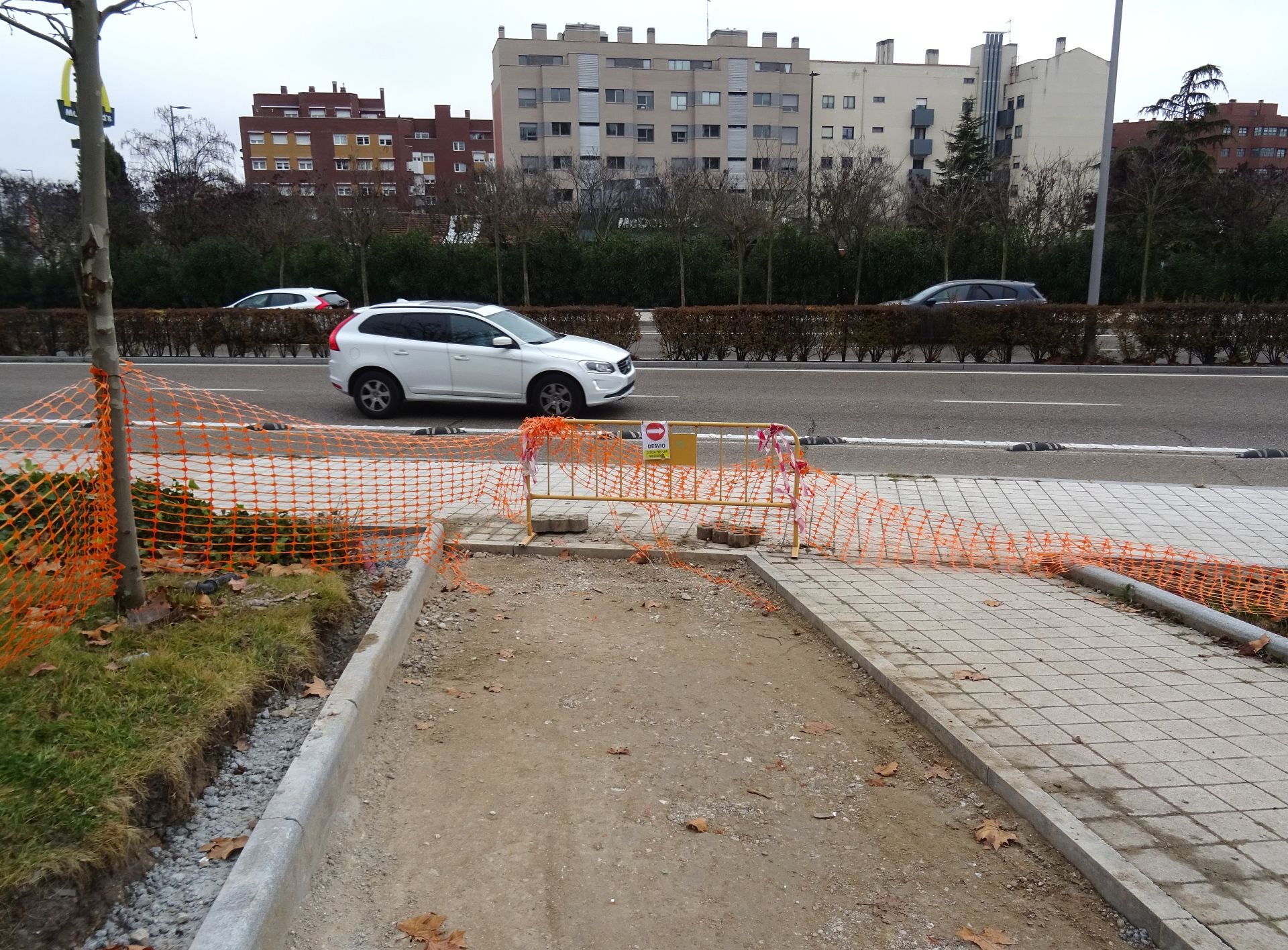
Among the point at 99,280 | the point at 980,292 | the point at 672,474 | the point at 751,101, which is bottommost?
the point at 672,474

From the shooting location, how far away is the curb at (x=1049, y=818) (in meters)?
2.80

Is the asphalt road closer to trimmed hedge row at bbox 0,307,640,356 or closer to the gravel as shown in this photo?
trimmed hedge row at bbox 0,307,640,356

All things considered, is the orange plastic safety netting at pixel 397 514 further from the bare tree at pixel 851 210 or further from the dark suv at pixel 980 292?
the bare tree at pixel 851 210

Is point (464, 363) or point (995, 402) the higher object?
point (464, 363)

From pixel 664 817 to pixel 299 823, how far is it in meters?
1.33

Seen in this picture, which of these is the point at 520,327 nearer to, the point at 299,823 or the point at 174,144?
the point at 299,823

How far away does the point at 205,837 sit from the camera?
3.21 m

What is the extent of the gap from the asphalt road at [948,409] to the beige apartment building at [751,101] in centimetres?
5805

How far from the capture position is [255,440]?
1152cm

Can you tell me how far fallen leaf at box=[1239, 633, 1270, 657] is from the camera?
5.11 metres

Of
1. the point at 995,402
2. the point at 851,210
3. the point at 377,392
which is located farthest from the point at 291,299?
the point at 995,402

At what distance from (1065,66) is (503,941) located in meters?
91.5

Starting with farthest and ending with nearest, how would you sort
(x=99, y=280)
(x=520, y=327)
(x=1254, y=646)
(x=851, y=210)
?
(x=851, y=210)
(x=520, y=327)
(x=1254, y=646)
(x=99, y=280)

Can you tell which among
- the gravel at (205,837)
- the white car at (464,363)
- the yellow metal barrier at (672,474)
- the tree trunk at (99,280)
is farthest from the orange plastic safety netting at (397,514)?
the white car at (464,363)
